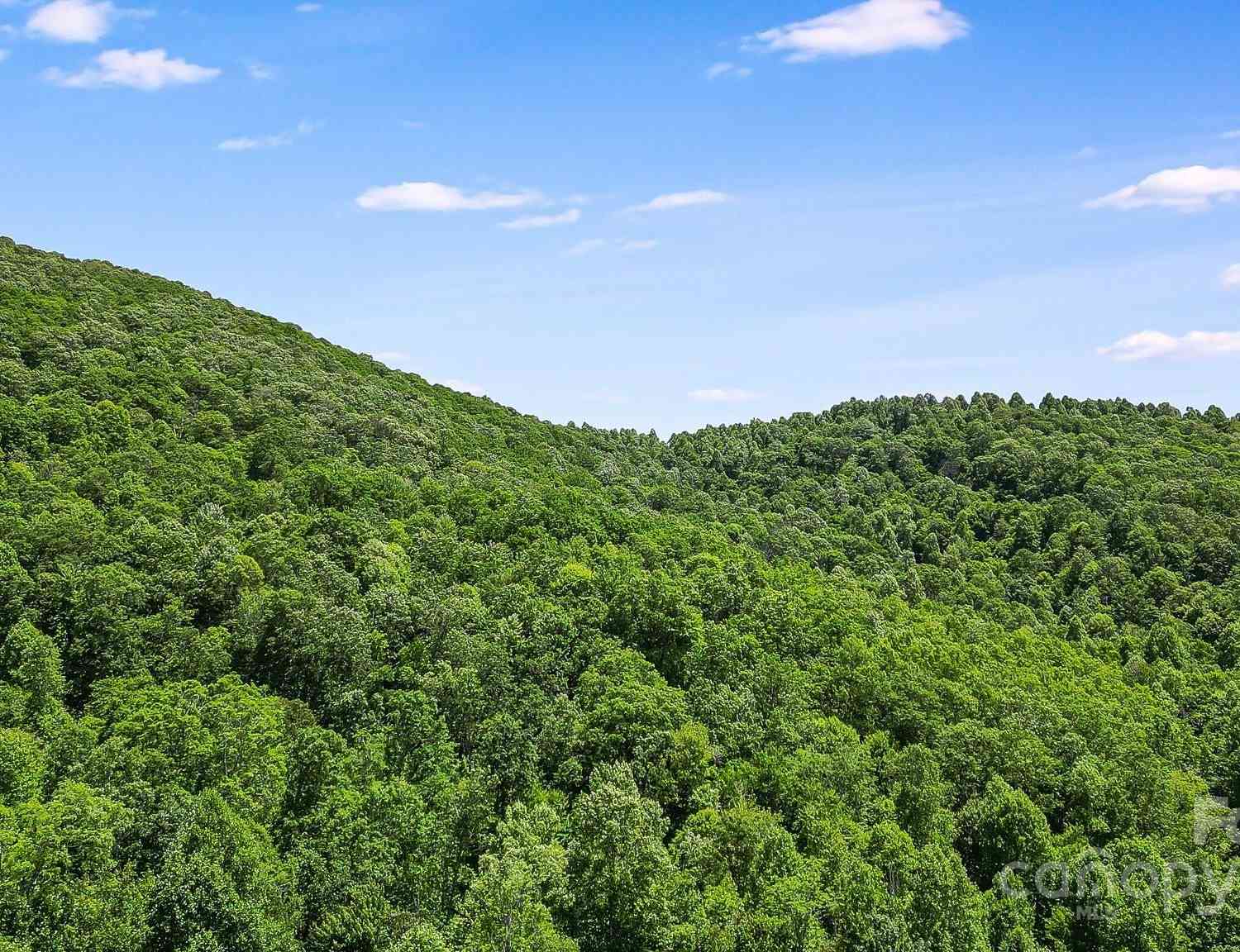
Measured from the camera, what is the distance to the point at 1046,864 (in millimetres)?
52000

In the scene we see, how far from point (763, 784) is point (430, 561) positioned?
3068 centimetres

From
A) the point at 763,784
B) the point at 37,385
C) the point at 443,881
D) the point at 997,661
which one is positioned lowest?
the point at 443,881

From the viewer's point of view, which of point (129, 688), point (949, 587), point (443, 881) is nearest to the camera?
point (443, 881)

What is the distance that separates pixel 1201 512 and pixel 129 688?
12365 cm

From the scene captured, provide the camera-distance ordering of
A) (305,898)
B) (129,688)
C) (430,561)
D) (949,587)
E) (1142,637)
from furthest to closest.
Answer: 1. (949,587)
2. (1142,637)
3. (430,561)
4. (129,688)
5. (305,898)

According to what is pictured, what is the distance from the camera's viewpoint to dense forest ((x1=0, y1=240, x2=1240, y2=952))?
42.9m

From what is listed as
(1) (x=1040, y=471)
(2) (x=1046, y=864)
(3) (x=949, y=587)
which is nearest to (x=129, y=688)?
(2) (x=1046, y=864)

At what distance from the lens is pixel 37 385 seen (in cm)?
7744

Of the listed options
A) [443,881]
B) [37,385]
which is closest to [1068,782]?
[443,881]

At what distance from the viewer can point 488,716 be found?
187 ft

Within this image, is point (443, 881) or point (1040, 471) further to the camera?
point (1040, 471)

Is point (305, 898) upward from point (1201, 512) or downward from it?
downward

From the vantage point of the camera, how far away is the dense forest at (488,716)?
42.9m

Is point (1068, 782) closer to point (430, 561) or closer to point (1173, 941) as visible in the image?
point (1173, 941)
